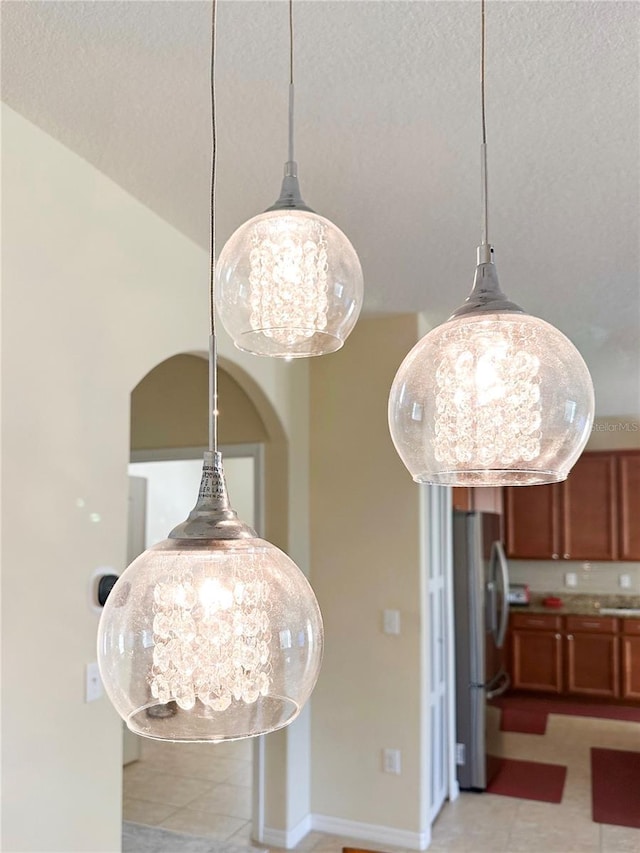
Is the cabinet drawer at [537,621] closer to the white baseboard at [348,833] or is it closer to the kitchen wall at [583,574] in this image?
the kitchen wall at [583,574]

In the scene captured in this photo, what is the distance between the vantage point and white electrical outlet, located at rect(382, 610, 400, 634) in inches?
144

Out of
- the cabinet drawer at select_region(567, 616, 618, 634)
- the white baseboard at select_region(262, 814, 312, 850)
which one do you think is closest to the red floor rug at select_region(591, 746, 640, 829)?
the cabinet drawer at select_region(567, 616, 618, 634)

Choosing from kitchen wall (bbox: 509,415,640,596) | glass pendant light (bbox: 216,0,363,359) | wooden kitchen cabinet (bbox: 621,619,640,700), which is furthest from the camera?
kitchen wall (bbox: 509,415,640,596)

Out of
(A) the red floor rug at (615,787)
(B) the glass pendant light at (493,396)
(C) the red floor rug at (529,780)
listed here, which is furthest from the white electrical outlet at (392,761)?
(B) the glass pendant light at (493,396)

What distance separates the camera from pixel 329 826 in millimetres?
3668

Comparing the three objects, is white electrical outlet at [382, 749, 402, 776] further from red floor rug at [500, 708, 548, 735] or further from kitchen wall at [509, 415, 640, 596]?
kitchen wall at [509, 415, 640, 596]

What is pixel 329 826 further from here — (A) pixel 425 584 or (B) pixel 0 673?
(B) pixel 0 673

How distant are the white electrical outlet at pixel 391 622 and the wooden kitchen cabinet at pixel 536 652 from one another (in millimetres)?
3022

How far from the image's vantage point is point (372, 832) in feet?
11.8

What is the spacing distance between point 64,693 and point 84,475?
60 centimetres

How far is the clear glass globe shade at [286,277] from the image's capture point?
3.45 feet

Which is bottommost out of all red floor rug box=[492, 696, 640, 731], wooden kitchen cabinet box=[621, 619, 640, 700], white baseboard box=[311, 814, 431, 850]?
red floor rug box=[492, 696, 640, 731]

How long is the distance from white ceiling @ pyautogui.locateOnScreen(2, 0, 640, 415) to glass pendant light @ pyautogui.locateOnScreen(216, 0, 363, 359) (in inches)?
24.3

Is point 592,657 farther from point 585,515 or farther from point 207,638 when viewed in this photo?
point 207,638
